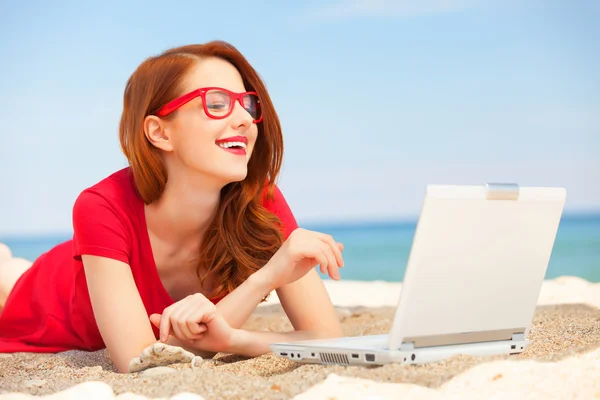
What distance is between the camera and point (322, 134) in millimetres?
26000

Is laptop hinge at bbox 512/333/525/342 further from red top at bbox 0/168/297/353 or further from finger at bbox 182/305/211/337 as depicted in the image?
red top at bbox 0/168/297/353

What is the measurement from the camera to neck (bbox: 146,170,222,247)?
2783 millimetres

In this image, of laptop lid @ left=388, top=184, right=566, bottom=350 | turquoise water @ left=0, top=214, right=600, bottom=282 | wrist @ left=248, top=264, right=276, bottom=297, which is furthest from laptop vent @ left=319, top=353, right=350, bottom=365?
turquoise water @ left=0, top=214, right=600, bottom=282

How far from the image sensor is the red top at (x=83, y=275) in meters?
2.64

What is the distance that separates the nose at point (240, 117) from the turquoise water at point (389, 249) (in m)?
11.3

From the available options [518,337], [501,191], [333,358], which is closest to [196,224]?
[333,358]

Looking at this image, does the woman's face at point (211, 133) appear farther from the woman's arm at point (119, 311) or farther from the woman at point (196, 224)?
the woman's arm at point (119, 311)

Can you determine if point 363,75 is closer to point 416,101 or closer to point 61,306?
point 416,101

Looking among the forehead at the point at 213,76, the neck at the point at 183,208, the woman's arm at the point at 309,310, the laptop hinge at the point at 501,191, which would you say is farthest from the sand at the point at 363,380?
the forehead at the point at 213,76

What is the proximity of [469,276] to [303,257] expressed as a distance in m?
0.71

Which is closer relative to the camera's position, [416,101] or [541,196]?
[541,196]

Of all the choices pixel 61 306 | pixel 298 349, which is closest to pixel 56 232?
pixel 61 306

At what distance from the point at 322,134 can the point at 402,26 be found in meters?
4.94

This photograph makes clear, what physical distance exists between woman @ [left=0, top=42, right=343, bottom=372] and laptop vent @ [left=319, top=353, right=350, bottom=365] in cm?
32
